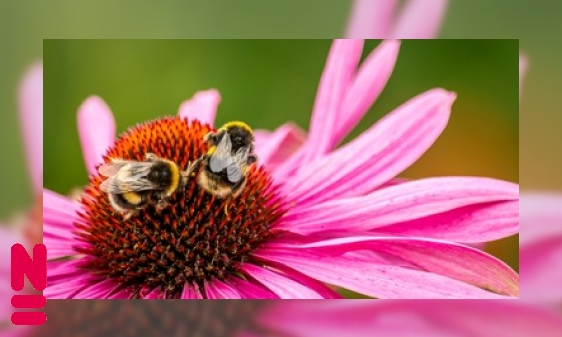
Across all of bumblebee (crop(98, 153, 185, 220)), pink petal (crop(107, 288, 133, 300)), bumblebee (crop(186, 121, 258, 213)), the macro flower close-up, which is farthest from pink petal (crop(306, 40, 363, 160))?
pink petal (crop(107, 288, 133, 300))

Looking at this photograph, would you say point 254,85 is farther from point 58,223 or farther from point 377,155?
point 58,223

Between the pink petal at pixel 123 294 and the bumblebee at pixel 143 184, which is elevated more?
the bumblebee at pixel 143 184

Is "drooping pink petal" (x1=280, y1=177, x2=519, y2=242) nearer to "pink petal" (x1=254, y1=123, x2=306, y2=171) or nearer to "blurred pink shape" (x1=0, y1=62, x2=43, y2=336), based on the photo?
"pink petal" (x1=254, y1=123, x2=306, y2=171)

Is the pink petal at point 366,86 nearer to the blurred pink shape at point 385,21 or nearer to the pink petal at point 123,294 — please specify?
the blurred pink shape at point 385,21

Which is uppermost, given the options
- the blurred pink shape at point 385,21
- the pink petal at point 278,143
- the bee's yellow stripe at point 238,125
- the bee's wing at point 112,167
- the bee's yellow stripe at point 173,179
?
the blurred pink shape at point 385,21

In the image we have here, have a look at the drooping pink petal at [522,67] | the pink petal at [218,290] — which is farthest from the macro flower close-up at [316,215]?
the drooping pink petal at [522,67]

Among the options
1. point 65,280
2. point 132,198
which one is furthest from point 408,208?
point 65,280

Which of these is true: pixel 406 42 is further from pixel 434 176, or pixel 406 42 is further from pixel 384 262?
pixel 384 262
